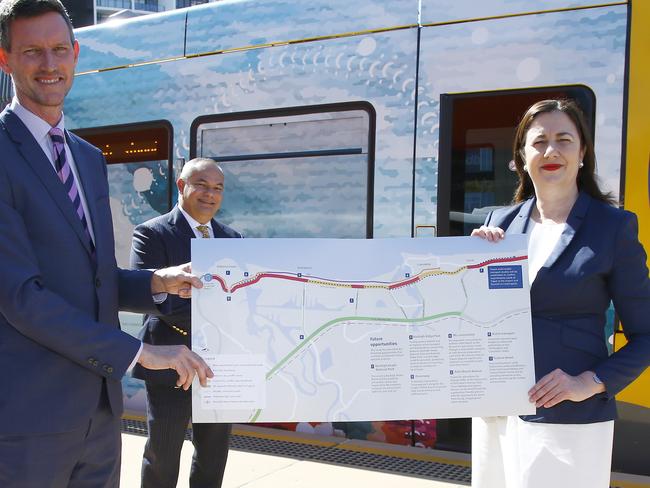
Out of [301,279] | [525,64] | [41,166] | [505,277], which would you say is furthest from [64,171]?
[525,64]

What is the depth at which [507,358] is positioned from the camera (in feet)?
6.93

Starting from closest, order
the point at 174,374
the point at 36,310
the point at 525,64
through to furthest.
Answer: the point at 36,310, the point at 174,374, the point at 525,64

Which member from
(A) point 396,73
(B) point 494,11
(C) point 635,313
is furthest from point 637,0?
(C) point 635,313

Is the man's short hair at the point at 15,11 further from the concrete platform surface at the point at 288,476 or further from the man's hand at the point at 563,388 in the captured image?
the concrete platform surface at the point at 288,476

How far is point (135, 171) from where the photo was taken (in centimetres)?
464

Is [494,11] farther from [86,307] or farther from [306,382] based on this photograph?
[86,307]

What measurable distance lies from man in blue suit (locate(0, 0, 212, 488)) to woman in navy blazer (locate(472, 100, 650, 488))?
3.49ft

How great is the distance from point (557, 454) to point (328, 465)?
2077mm

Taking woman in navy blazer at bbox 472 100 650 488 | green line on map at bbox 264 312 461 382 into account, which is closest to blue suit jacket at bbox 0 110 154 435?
green line on map at bbox 264 312 461 382

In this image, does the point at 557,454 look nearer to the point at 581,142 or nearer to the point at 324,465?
the point at 581,142

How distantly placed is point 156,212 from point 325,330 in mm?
2723

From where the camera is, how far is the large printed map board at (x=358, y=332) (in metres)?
2.10

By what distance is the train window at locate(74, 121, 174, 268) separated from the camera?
450cm

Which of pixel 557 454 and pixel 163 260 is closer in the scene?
pixel 557 454
